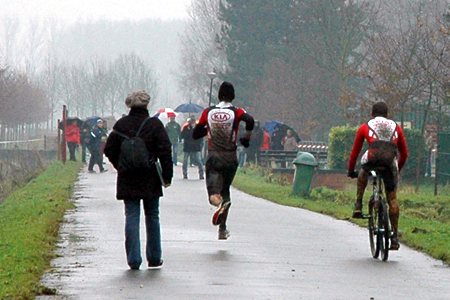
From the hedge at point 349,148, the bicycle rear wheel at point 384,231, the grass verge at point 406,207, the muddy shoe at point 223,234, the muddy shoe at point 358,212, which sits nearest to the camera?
the bicycle rear wheel at point 384,231

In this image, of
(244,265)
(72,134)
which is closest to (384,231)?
(244,265)

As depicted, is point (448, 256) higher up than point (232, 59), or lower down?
lower down

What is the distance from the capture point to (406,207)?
841 inches

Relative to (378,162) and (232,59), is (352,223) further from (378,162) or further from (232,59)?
(232,59)

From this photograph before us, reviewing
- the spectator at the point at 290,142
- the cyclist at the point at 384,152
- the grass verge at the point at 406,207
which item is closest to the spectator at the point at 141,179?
the cyclist at the point at 384,152

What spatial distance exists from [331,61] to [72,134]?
9.68 m

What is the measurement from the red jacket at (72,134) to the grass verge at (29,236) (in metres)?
12.7

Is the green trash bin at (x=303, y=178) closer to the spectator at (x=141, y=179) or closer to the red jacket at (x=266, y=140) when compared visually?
the spectator at (x=141, y=179)

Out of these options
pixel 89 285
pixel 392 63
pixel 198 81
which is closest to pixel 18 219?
pixel 89 285

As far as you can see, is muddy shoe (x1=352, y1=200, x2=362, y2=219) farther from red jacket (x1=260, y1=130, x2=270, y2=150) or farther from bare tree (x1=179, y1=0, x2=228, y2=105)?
bare tree (x1=179, y1=0, x2=228, y2=105)

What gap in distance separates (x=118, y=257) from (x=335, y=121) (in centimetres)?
3763

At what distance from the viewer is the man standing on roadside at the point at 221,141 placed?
39.8 feet

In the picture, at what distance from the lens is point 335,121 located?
1890 inches

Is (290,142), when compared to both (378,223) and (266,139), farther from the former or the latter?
(378,223)
